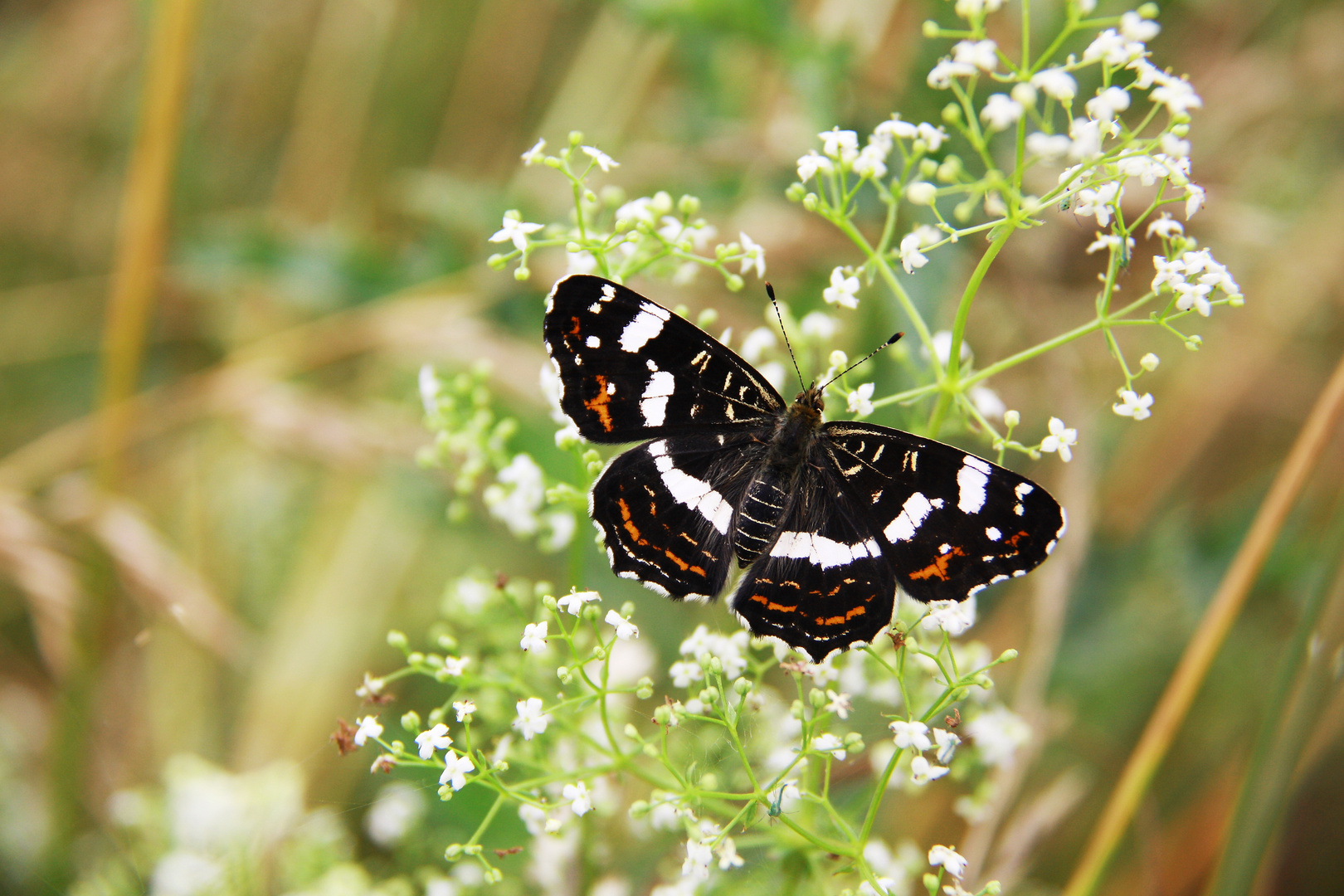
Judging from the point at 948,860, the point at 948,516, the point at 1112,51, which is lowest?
the point at 948,860

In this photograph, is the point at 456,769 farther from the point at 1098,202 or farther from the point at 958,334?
the point at 1098,202

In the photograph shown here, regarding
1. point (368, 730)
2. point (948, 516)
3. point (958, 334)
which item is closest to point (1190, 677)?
point (948, 516)

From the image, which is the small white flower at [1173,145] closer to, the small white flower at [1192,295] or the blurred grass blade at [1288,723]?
the small white flower at [1192,295]

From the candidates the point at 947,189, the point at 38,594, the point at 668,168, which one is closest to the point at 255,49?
the point at 668,168

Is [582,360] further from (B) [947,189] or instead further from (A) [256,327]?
(A) [256,327]

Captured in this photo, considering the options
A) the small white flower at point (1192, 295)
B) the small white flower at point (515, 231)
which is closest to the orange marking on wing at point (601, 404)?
the small white flower at point (515, 231)

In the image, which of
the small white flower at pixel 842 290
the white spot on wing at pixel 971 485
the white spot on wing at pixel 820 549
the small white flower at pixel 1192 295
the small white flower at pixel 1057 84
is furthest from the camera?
the white spot on wing at pixel 820 549
